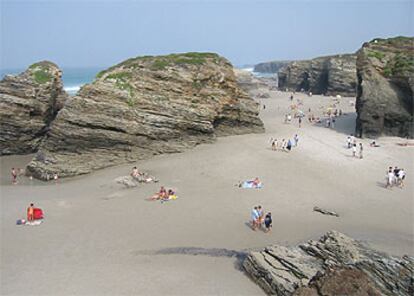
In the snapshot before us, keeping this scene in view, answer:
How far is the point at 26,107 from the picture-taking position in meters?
29.5

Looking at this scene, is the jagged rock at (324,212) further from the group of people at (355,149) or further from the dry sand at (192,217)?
the group of people at (355,149)

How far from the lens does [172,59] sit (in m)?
29.5

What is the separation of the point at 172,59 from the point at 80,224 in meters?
16.2

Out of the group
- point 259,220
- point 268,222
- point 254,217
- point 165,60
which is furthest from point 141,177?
point 165,60

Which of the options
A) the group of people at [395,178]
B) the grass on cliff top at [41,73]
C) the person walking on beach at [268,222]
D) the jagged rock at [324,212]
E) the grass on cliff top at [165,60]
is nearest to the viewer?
the person walking on beach at [268,222]

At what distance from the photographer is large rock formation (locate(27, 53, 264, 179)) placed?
25578 millimetres

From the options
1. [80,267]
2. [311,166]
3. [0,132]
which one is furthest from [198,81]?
Answer: [80,267]

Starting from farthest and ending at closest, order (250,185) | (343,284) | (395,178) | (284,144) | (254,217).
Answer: (284,144)
(395,178)
(250,185)
(254,217)
(343,284)

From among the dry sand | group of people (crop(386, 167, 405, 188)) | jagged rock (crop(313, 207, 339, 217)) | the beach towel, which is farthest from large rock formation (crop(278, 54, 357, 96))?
jagged rock (crop(313, 207, 339, 217))

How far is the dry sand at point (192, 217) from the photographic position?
40.2 ft

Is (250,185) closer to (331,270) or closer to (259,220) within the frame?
(259,220)

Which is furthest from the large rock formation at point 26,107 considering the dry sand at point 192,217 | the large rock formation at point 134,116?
the large rock formation at point 134,116

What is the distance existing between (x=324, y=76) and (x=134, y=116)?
54.0 m

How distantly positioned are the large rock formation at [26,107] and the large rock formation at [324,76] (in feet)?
162
